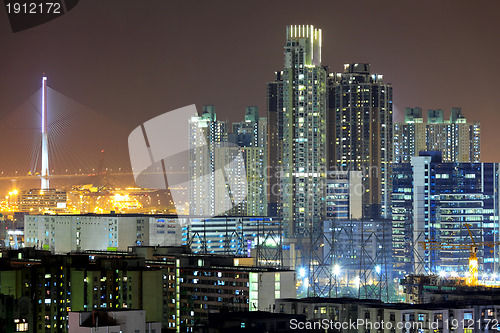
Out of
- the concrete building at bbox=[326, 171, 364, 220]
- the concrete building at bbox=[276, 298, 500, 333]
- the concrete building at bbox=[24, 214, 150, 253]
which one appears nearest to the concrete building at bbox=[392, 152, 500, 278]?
the concrete building at bbox=[326, 171, 364, 220]

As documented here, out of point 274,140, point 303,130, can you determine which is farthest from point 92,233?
point 274,140

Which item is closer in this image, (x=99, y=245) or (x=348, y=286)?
(x=348, y=286)

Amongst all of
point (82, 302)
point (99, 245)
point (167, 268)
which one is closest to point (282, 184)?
point (99, 245)

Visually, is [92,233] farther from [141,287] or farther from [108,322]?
[108,322]

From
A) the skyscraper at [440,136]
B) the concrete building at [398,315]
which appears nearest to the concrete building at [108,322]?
the concrete building at [398,315]

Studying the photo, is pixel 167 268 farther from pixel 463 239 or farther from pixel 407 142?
pixel 407 142

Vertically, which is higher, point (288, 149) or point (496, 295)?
point (288, 149)

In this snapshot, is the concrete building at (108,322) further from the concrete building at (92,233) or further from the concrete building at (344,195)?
the concrete building at (344,195)
